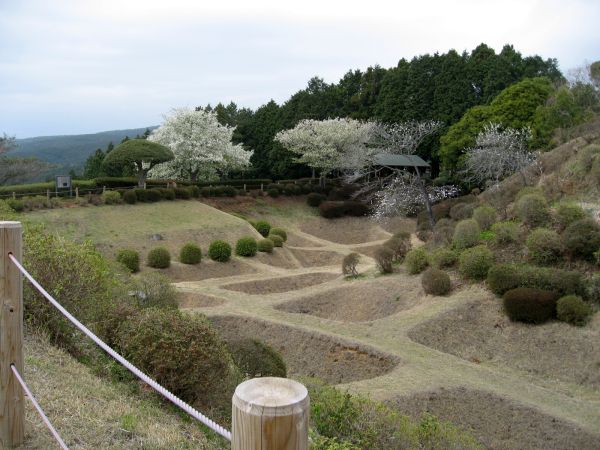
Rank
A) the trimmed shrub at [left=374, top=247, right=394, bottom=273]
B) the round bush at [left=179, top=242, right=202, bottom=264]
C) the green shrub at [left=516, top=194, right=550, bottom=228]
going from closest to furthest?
the green shrub at [left=516, top=194, right=550, bottom=228]
the trimmed shrub at [left=374, top=247, right=394, bottom=273]
the round bush at [left=179, top=242, right=202, bottom=264]

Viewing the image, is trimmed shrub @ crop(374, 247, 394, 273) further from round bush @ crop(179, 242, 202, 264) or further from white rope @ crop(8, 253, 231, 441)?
white rope @ crop(8, 253, 231, 441)

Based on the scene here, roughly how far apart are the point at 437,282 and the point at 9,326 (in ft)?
47.2

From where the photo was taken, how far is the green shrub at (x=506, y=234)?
17.5 m

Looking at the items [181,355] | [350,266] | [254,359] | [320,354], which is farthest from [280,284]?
[181,355]

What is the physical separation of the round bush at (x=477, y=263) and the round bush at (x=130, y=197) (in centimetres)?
2046

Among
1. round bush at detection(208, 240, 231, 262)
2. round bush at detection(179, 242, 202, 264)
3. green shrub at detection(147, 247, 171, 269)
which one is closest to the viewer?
green shrub at detection(147, 247, 171, 269)

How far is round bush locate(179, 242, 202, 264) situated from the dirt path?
2.61 meters

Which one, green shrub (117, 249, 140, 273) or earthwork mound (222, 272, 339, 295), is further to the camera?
green shrub (117, 249, 140, 273)

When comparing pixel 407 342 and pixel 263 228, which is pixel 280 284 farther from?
pixel 263 228

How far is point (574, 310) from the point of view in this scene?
1384 cm

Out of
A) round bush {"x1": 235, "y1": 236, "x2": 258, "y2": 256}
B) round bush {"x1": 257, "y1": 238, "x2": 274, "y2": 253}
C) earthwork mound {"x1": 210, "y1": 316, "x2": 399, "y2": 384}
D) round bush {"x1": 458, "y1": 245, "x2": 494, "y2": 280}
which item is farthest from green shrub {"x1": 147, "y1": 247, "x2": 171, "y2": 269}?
round bush {"x1": 458, "y1": 245, "x2": 494, "y2": 280}

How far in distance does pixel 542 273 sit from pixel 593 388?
3758mm

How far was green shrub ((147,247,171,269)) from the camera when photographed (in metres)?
25.1

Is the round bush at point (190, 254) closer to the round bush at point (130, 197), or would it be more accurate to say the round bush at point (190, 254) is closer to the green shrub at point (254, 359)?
the round bush at point (130, 197)
